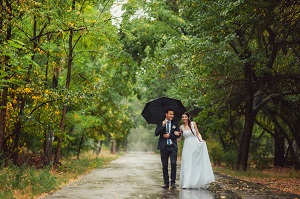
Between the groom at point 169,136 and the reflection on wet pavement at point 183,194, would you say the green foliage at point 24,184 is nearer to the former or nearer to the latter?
the reflection on wet pavement at point 183,194

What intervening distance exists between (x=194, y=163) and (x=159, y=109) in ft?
6.51

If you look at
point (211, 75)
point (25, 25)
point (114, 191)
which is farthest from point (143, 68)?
point (114, 191)

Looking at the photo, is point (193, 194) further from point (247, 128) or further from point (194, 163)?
point (247, 128)

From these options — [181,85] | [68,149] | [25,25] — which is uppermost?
[25,25]

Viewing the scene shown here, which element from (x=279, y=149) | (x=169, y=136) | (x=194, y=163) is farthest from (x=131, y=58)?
(x=279, y=149)

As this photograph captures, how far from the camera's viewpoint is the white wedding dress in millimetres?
10820

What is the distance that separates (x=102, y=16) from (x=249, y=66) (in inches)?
279

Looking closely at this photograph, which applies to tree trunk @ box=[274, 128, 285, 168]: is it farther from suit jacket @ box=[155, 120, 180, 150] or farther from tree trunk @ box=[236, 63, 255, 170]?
suit jacket @ box=[155, 120, 180, 150]

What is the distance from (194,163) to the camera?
1102cm

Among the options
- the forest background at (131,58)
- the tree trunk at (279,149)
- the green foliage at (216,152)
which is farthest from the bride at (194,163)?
the tree trunk at (279,149)

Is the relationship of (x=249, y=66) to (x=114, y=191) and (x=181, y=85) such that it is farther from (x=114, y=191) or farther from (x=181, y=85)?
(x=114, y=191)

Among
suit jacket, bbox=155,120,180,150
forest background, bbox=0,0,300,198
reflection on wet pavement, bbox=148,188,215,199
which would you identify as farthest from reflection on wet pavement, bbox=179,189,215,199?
forest background, bbox=0,0,300,198

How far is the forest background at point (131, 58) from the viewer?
1182 centimetres

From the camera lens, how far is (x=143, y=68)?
20078 millimetres
